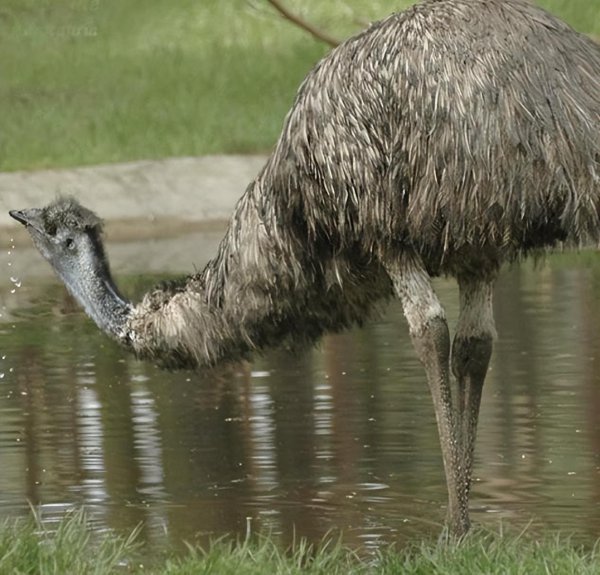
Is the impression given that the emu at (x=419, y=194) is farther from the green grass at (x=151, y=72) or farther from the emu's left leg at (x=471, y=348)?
the green grass at (x=151, y=72)

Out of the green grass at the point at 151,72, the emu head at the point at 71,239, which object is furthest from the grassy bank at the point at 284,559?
the green grass at the point at 151,72

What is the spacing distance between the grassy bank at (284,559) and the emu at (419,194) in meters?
0.60

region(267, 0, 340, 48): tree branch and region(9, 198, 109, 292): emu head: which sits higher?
region(267, 0, 340, 48): tree branch

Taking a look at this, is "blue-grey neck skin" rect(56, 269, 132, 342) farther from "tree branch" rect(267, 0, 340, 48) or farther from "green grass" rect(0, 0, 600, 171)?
"green grass" rect(0, 0, 600, 171)

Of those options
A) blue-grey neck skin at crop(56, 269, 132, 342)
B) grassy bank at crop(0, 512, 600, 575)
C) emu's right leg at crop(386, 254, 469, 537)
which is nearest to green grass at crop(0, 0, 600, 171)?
blue-grey neck skin at crop(56, 269, 132, 342)

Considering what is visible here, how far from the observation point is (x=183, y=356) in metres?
7.94

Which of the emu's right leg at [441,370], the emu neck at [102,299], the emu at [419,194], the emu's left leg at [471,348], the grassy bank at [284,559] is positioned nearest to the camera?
the grassy bank at [284,559]

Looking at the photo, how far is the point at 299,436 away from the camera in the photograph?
10.0m

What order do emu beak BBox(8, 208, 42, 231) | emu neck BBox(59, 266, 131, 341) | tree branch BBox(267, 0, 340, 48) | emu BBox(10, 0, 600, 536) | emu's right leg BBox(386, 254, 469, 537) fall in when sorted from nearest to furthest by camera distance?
emu BBox(10, 0, 600, 536), emu's right leg BBox(386, 254, 469, 537), emu neck BBox(59, 266, 131, 341), emu beak BBox(8, 208, 42, 231), tree branch BBox(267, 0, 340, 48)

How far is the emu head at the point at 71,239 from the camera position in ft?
27.0

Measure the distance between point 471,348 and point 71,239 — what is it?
4.96ft

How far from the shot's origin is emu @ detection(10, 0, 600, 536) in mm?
7180

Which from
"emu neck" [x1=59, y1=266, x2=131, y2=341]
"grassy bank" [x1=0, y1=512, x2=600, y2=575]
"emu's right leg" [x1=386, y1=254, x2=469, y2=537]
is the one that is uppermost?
"emu neck" [x1=59, y1=266, x2=131, y2=341]

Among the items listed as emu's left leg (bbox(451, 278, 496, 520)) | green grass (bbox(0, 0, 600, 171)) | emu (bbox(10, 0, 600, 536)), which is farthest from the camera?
green grass (bbox(0, 0, 600, 171))
